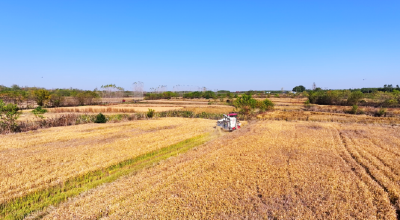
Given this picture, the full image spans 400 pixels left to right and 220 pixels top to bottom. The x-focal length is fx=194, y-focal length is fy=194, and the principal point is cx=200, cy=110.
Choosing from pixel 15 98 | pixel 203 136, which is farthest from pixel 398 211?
pixel 15 98

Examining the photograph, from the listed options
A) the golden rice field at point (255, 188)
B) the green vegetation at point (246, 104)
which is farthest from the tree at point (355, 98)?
the golden rice field at point (255, 188)

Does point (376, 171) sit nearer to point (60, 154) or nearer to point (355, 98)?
point (60, 154)

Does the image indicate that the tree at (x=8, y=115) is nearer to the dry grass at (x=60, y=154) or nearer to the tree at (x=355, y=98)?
the dry grass at (x=60, y=154)

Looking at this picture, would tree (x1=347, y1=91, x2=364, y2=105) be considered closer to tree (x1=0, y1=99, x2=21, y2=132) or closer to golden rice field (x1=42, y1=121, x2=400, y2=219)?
golden rice field (x1=42, y1=121, x2=400, y2=219)

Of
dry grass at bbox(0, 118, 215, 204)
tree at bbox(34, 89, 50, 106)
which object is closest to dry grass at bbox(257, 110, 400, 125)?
dry grass at bbox(0, 118, 215, 204)

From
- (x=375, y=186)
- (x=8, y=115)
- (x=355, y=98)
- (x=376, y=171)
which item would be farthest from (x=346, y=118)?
(x=8, y=115)

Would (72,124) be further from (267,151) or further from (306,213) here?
(306,213)
